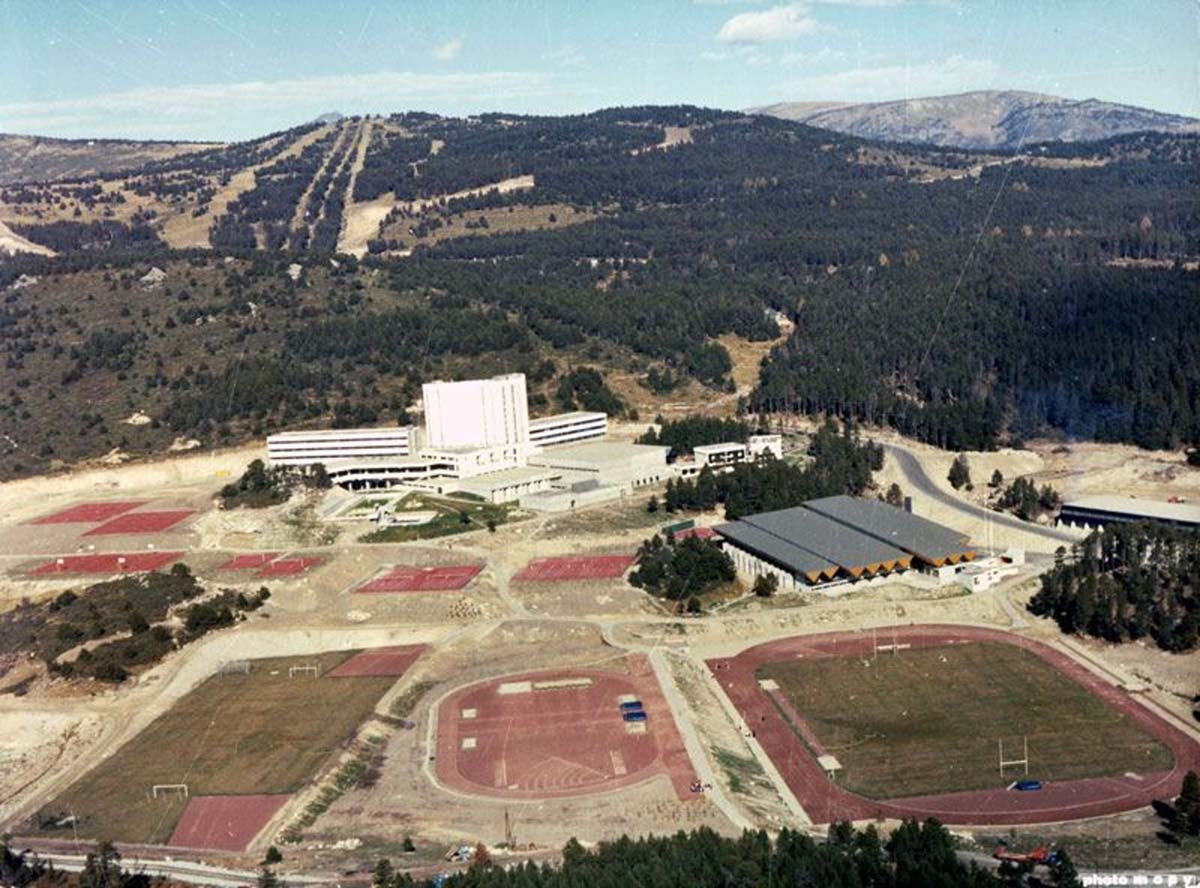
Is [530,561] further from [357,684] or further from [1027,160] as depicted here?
[1027,160]

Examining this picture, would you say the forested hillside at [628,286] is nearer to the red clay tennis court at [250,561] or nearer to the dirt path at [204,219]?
the dirt path at [204,219]

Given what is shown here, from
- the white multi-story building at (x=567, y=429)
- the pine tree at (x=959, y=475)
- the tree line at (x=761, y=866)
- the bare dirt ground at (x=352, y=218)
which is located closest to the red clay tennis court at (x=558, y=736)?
the tree line at (x=761, y=866)

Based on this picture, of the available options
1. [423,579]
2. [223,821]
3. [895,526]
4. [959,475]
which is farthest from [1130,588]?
[223,821]

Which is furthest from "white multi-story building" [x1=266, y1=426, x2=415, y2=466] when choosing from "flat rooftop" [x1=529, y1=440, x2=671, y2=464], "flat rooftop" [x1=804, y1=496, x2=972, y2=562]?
"flat rooftop" [x1=804, y1=496, x2=972, y2=562]

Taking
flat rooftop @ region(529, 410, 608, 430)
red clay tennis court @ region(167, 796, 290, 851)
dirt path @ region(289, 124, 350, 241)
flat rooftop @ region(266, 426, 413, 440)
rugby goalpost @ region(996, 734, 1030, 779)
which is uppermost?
dirt path @ region(289, 124, 350, 241)

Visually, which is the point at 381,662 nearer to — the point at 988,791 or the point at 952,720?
the point at 952,720

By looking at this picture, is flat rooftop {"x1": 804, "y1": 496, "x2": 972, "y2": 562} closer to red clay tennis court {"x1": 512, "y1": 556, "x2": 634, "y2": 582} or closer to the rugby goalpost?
red clay tennis court {"x1": 512, "y1": 556, "x2": 634, "y2": 582}
